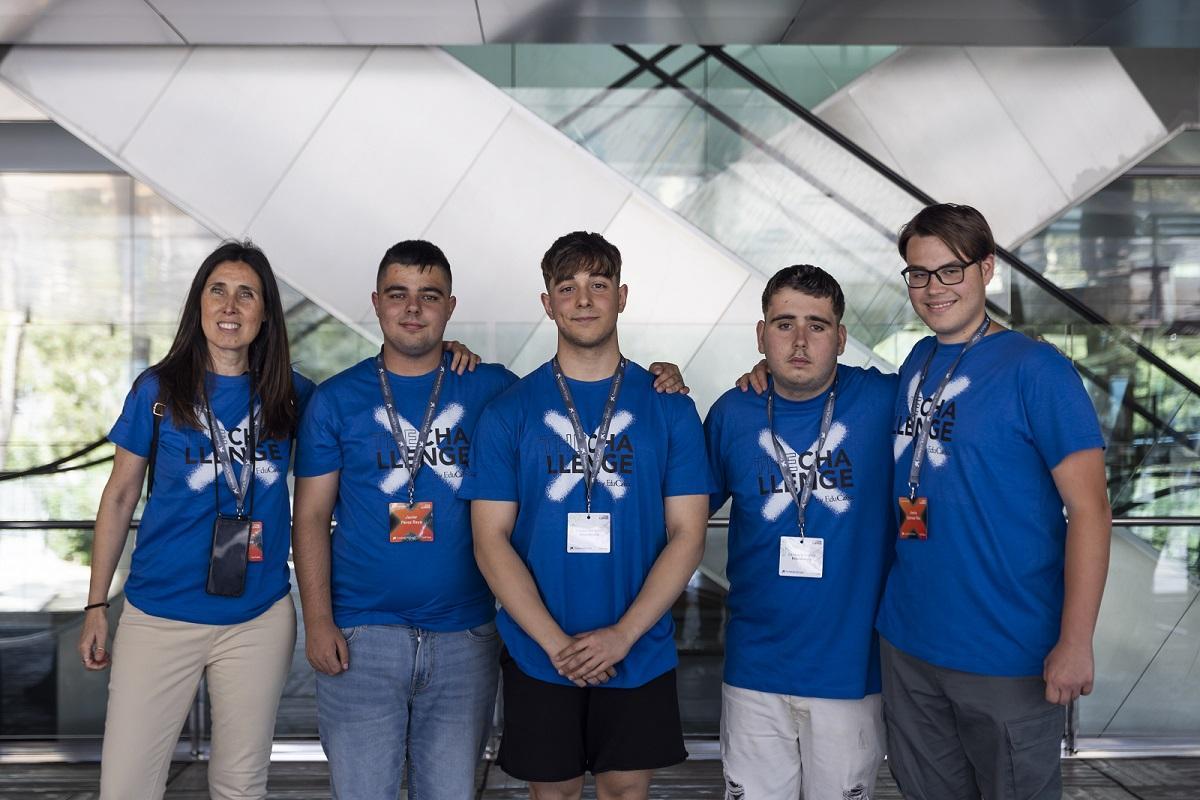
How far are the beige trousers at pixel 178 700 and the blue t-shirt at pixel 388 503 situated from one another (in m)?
0.27

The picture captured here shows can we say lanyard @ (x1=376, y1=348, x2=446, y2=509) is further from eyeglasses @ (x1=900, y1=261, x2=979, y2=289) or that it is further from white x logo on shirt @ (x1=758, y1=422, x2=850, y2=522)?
eyeglasses @ (x1=900, y1=261, x2=979, y2=289)

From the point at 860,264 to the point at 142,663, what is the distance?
3.90m

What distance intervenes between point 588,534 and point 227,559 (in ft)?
3.09

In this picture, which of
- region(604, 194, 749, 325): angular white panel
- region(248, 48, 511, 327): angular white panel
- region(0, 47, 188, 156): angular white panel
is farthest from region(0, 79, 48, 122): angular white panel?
region(604, 194, 749, 325): angular white panel

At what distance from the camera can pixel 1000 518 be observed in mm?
2307

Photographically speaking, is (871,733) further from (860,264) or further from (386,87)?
(386,87)

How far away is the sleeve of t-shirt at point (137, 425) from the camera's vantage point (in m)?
2.64

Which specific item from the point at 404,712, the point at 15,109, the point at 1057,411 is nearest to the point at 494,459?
the point at 404,712

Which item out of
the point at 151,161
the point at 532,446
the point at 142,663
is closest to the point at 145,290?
the point at 151,161

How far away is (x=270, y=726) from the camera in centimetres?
266

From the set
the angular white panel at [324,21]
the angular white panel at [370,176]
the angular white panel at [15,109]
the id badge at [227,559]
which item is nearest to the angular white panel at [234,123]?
the angular white panel at [370,176]

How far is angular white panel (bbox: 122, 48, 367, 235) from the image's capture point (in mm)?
4875

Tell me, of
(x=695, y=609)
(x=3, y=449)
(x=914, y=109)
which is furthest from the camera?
(x=914, y=109)

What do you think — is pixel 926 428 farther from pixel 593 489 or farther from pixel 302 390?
pixel 302 390
